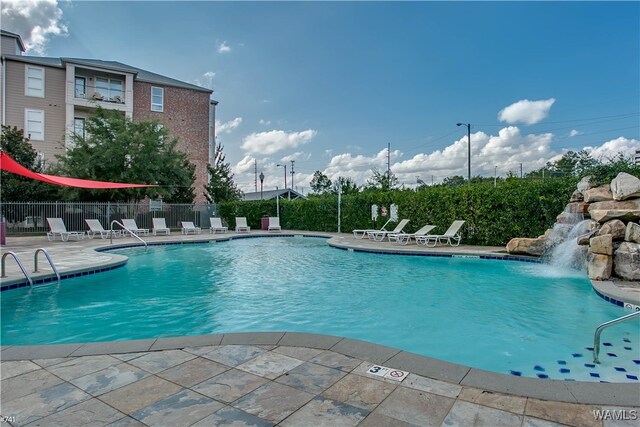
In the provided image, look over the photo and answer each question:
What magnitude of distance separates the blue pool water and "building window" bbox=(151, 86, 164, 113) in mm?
19699

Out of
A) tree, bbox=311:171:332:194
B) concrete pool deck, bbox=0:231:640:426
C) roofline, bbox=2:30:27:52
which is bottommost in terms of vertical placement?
concrete pool deck, bbox=0:231:640:426

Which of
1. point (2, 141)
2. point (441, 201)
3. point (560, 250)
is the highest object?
point (2, 141)

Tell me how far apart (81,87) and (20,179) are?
27.5ft

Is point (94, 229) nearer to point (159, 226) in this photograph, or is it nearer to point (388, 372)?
point (159, 226)

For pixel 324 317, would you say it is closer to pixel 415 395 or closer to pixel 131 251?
pixel 415 395

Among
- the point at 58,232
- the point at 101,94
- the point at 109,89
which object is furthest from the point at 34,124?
the point at 58,232

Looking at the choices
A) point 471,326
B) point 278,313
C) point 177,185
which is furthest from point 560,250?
point 177,185

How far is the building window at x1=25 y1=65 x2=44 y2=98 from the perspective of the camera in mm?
21922

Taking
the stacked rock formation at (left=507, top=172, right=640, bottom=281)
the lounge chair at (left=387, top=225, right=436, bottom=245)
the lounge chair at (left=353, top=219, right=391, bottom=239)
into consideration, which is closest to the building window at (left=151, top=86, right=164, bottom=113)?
the lounge chair at (left=353, top=219, right=391, bottom=239)

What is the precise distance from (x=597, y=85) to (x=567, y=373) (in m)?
15.1

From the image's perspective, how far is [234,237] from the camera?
17859 millimetres

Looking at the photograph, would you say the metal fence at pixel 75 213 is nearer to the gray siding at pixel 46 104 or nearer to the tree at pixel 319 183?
the gray siding at pixel 46 104

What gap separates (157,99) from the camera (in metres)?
26.2

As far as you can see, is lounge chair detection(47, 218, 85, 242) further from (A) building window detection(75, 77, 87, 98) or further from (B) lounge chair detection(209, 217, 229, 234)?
(A) building window detection(75, 77, 87, 98)
